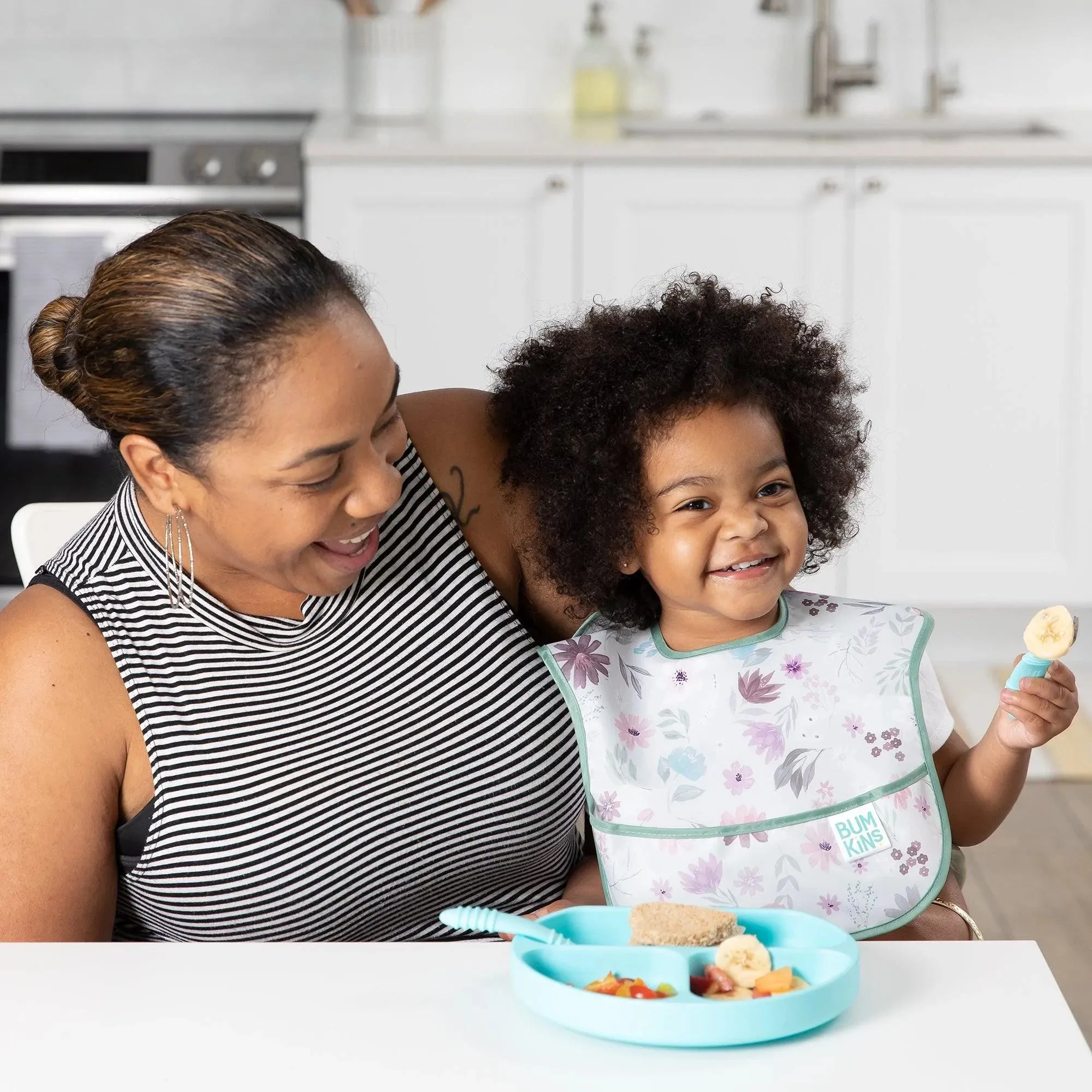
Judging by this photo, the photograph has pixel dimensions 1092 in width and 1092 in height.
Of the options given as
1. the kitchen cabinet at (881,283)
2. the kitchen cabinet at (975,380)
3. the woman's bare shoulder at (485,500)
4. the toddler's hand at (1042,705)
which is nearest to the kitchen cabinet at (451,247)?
the kitchen cabinet at (881,283)

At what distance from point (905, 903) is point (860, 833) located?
6 cm

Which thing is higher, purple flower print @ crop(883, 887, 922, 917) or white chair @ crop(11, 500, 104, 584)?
white chair @ crop(11, 500, 104, 584)

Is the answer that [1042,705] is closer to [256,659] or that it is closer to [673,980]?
[673,980]

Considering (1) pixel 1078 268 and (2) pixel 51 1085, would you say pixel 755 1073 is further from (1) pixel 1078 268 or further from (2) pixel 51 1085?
(1) pixel 1078 268

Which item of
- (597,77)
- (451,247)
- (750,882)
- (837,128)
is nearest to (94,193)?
(451,247)

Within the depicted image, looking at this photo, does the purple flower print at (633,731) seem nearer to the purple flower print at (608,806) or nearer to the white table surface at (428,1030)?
the purple flower print at (608,806)

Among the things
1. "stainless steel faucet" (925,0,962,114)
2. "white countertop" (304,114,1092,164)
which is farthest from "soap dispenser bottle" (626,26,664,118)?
"stainless steel faucet" (925,0,962,114)


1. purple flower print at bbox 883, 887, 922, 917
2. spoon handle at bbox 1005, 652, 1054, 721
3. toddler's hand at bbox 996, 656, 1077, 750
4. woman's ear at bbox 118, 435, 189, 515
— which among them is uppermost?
woman's ear at bbox 118, 435, 189, 515

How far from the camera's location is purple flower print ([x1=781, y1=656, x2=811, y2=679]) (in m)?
1.24

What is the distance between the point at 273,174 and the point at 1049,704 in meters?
2.37

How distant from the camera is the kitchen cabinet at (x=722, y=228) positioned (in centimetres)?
304

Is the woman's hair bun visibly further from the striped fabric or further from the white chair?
A: the white chair

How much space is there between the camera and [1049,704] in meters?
1.06

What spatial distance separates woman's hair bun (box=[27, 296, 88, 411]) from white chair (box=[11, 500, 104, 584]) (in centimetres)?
29
